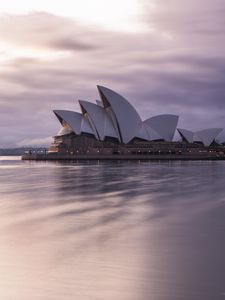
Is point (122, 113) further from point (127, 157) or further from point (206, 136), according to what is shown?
point (206, 136)

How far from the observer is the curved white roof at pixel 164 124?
108m

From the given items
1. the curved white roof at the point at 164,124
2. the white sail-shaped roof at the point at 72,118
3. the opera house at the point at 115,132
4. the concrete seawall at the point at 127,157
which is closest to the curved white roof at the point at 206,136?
the opera house at the point at 115,132

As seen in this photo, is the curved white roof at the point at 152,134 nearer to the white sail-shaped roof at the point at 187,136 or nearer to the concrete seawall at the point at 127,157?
the concrete seawall at the point at 127,157

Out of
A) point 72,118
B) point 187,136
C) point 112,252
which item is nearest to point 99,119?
point 72,118

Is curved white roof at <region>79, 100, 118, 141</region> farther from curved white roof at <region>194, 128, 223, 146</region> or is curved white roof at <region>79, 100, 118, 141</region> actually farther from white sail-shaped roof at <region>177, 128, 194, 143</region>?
curved white roof at <region>194, 128, 223, 146</region>

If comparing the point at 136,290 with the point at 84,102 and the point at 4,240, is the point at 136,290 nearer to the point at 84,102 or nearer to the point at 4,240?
the point at 4,240

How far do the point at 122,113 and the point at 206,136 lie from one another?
3302 centimetres

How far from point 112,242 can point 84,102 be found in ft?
282

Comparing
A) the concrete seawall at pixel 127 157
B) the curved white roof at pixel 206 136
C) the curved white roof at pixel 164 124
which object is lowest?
the concrete seawall at pixel 127 157

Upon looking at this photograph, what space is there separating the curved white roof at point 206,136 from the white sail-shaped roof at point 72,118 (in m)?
32.3

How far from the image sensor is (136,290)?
7.14m

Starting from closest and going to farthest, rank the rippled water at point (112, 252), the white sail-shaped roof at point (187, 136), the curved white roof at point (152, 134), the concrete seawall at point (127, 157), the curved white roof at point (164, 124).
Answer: the rippled water at point (112, 252), the concrete seawall at point (127, 157), the curved white roof at point (152, 134), the curved white roof at point (164, 124), the white sail-shaped roof at point (187, 136)

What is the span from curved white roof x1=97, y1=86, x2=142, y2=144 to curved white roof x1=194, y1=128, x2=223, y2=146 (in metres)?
22.4

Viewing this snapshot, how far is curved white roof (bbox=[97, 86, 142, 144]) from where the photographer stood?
90.4m
